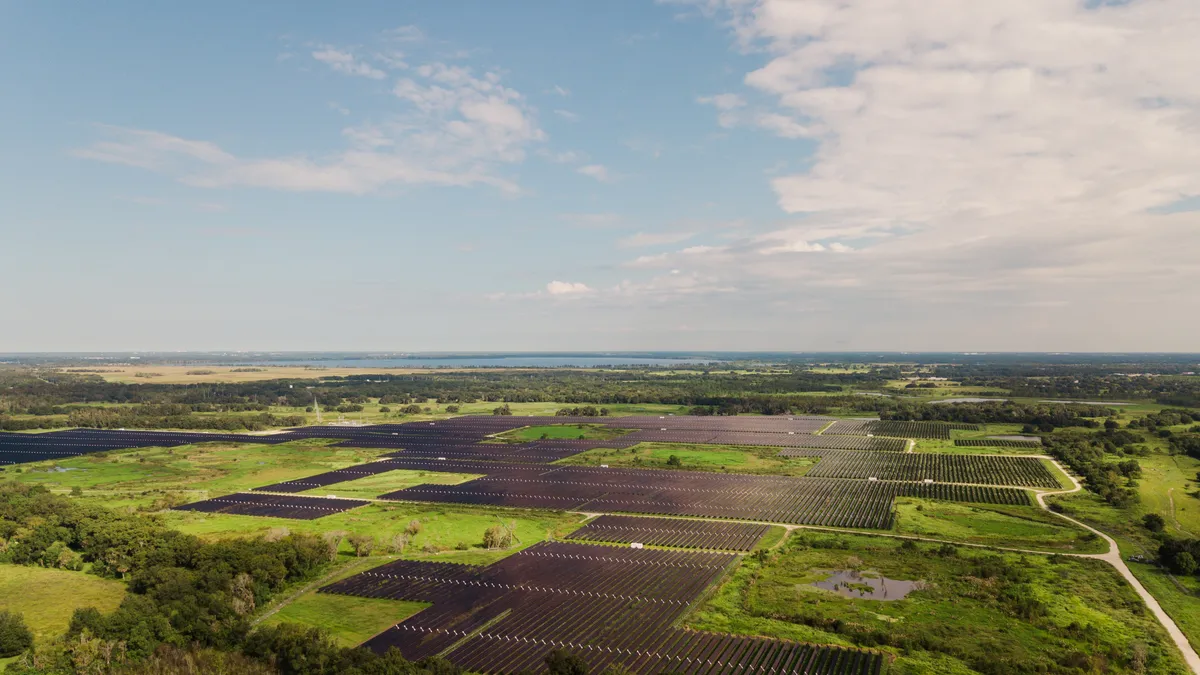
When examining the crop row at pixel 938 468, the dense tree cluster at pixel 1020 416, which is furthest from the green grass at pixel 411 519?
the dense tree cluster at pixel 1020 416

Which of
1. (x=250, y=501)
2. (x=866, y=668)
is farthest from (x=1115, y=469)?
(x=250, y=501)

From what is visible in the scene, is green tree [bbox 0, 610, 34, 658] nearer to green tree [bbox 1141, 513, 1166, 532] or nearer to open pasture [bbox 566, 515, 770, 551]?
open pasture [bbox 566, 515, 770, 551]

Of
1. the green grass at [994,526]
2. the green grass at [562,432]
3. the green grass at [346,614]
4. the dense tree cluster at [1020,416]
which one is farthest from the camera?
the dense tree cluster at [1020,416]

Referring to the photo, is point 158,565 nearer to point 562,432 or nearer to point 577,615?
point 577,615

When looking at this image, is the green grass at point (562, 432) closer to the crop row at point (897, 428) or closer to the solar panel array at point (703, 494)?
the solar panel array at point (703, 494)

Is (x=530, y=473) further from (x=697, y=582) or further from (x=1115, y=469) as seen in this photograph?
(x=1115, y=469)

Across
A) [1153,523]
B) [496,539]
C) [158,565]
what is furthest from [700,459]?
[158,565]

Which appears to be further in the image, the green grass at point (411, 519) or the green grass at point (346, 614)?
the green grass at point (411, 519)
